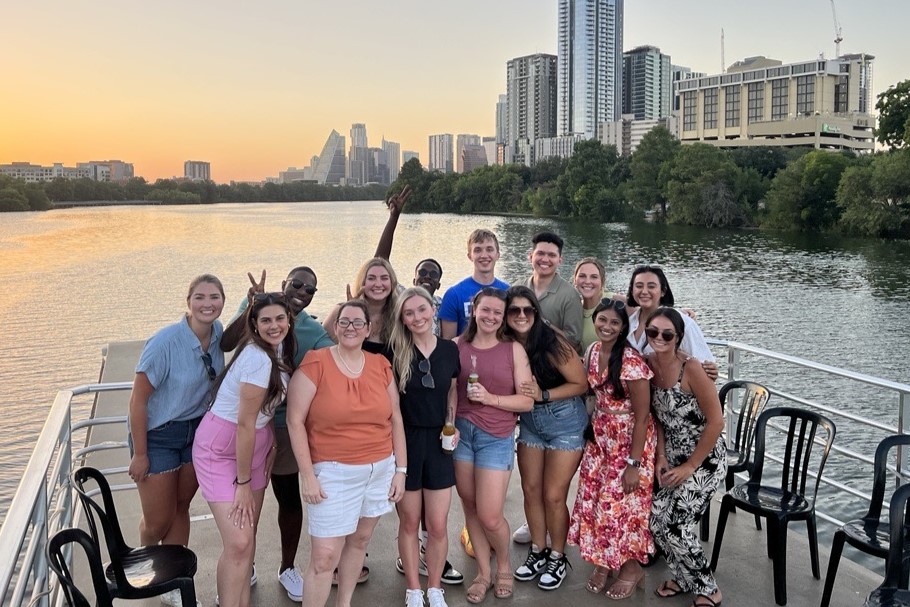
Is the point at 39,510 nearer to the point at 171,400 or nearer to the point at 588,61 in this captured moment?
the point at 171,400

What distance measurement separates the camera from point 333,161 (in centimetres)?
16025

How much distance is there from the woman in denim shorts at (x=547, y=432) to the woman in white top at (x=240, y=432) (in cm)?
119

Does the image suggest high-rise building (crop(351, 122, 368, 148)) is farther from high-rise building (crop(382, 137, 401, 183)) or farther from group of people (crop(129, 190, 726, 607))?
group of people (crop(129, 190, 726, 607))

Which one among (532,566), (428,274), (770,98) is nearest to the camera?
(532,566)

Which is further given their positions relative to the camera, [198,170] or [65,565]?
[198,170]

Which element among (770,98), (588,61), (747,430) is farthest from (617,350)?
(588,61)

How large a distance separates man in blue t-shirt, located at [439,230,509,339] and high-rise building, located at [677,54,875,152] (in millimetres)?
120693

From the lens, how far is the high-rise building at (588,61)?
575 ft

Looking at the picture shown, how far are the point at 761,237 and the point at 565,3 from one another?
488 ft

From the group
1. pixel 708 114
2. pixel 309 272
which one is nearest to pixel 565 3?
pixel 708 114

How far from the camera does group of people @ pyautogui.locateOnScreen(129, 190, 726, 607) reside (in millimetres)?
3139

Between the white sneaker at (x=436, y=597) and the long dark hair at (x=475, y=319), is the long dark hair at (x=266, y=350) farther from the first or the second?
the white sneaker at (x=436, y=597)

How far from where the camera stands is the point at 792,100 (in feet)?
411

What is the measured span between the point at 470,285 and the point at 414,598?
1.79 meters
